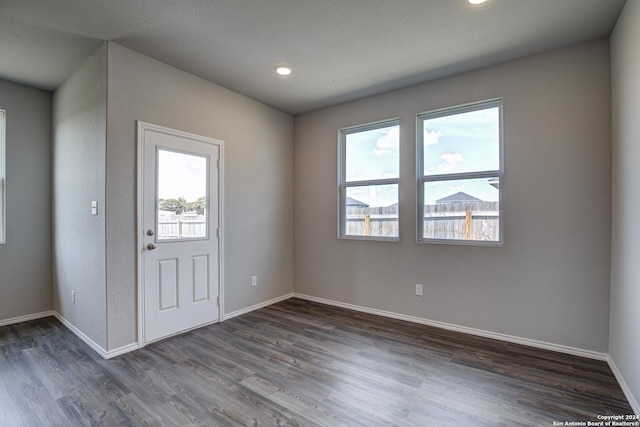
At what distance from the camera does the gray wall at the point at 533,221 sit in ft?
8.45

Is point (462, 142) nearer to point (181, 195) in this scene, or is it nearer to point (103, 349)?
point (181, 195)

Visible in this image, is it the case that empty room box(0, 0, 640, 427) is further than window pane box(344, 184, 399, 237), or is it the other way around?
window pane box(344, 184, 399, 237)

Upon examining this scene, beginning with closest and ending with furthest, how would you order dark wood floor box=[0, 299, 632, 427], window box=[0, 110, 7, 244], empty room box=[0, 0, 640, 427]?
dark wood floor box=[0, 299, 632, 427], empty room box=[0, 0, 640, 427], window box=[0, 110, 7, 244]

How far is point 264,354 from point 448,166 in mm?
2641

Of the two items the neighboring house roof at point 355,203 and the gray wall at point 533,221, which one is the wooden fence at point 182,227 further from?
the gray wall at point 533,221

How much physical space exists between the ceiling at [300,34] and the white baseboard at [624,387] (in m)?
2.62

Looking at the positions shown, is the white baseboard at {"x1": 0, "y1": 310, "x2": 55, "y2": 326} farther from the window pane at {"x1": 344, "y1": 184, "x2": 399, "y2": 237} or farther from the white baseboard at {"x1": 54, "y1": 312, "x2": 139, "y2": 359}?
the window pane at {"x1": 344, "y1": 184, "x2": 399, "y2": 237}

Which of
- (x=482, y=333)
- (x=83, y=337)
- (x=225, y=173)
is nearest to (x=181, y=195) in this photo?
(x=225, y=173)

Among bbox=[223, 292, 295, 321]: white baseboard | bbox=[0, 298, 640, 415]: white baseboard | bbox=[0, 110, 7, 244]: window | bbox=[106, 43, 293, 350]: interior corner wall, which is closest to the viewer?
bbox=[0, 298, 640, 415]: white baseboard

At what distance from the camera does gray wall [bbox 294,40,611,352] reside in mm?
2576

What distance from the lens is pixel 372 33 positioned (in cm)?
251

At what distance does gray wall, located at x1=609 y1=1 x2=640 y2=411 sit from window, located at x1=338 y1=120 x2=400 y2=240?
1.89m

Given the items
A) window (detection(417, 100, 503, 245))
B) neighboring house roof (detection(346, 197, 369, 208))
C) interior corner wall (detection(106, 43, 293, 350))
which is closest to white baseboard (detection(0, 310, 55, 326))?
interior corner wall (detection(106, 43, 293, 350))

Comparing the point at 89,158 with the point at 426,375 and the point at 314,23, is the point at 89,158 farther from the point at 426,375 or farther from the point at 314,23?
the point at 426,375
